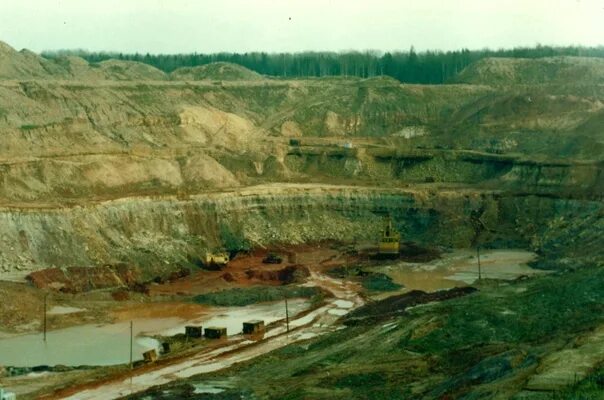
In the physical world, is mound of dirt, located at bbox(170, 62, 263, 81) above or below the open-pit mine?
above

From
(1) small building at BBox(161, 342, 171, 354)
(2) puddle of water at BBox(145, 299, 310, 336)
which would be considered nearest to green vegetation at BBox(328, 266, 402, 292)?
(2) puddle of water at BBox(145, 299, 310, 336)

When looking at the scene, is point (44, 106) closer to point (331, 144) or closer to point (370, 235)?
point (331, 144)

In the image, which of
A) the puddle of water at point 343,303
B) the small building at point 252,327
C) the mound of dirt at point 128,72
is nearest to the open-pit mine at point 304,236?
the puddle of water at point 343,303

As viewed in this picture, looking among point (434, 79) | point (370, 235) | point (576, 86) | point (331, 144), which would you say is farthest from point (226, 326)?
point (434, 79)

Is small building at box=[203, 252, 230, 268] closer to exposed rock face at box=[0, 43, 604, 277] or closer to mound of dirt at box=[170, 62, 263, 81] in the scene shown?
exposed rock face at box=[0, 43, 604, 277]

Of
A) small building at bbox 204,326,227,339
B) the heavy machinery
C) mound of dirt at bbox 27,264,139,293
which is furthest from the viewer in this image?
the heavy machinery

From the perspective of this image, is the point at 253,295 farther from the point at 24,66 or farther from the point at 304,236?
the point at 24,66

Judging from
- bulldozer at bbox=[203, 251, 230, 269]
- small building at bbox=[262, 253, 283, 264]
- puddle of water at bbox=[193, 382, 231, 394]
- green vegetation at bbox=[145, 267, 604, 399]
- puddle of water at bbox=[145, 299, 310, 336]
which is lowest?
puddle of water at bbox=[145, 299, 310, 336]
